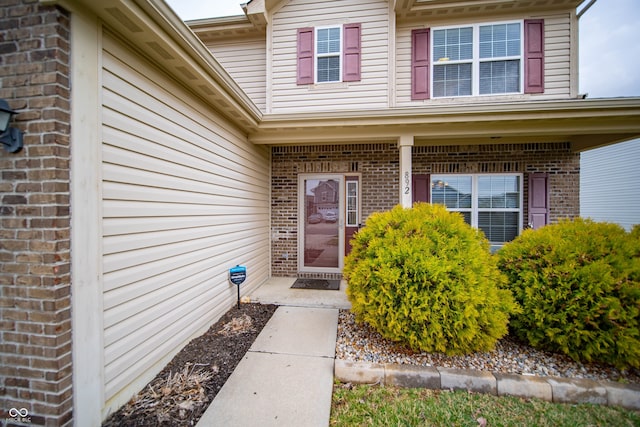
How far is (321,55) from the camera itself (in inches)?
214

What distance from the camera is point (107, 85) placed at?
75.5 inches

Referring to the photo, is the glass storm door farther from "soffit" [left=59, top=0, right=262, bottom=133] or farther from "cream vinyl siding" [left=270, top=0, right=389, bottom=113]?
"soffit" [left=59, top=0, right=262, bottom=133]

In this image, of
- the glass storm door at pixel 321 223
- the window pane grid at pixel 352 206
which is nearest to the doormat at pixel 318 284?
the glass storm door at pixel 321 223

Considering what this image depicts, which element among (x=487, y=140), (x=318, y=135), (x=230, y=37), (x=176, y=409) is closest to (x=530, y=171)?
(x=487, y=140)

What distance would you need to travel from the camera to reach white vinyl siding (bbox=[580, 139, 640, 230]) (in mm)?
8797

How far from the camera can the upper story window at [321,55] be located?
538 cm

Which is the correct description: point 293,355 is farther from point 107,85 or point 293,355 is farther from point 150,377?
point 107,85

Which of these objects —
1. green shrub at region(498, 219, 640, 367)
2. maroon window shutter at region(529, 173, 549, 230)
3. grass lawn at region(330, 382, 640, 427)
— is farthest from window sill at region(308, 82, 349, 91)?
→ grass lawn at region(330, 382, 640, 427)

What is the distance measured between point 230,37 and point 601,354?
7.85m

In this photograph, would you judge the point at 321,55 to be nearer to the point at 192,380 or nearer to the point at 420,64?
the point at 420,64

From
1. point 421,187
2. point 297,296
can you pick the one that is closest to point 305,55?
point 421,187

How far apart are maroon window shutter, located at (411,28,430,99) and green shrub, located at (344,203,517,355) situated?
3573mm

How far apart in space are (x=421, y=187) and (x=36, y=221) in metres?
5.47

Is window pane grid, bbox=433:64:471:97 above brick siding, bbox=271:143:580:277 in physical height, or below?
above
